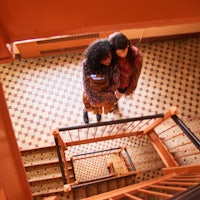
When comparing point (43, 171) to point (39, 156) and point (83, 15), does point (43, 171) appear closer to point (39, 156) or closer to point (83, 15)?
point (39, 156)

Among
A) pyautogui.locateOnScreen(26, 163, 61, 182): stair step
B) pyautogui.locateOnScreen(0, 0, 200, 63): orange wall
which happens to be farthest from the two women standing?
pyautogui.locateOnScreen(26, 163, 61, 182): stair step

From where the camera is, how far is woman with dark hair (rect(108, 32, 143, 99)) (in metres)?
2.40

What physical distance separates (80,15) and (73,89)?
12.1ft

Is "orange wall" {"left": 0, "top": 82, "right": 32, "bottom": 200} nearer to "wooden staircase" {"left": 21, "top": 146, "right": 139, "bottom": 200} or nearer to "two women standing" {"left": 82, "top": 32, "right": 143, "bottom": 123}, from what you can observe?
"two women standing" {"left": 82, "top": 32, "right": 143, "bottom": 123}

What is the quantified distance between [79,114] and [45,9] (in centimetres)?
360

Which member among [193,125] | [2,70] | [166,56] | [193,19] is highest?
[2,70]

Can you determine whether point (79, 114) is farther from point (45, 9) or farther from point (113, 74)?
point (45, 9)

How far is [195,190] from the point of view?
0.82 metres

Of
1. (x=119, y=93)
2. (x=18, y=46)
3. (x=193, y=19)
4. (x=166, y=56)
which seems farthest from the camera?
(x=166, y=56)

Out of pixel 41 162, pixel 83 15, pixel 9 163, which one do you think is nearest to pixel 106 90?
pixel 9 163

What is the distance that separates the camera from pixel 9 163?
1.68 m

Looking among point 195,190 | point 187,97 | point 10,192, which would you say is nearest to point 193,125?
point 187,97

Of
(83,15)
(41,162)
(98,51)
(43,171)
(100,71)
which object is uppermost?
(98,51)

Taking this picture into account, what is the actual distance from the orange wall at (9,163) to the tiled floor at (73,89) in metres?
2.49
